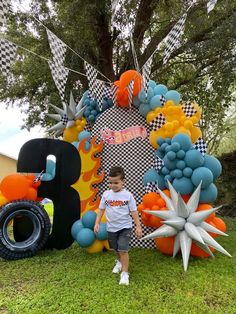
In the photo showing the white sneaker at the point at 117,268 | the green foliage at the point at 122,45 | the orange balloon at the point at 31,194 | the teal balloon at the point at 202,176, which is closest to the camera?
the white sneaker at the point at 117,268

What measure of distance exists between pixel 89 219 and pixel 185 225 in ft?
4.51

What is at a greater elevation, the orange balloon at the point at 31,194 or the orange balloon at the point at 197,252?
the orange balloon at the point at 31,194

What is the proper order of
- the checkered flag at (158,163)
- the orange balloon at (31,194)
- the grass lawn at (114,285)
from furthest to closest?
the orange balloon at (31,194), the checkered flag at (158,163), the grass lawn at (114,285)

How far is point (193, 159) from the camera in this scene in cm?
453

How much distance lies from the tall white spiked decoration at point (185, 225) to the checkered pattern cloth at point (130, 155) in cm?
76

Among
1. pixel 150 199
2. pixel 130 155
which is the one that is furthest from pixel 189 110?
pixel 150 199

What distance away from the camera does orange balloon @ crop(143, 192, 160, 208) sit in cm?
465

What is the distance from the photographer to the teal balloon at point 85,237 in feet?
15.9

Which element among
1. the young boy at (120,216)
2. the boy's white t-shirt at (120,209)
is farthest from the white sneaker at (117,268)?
the boy's white t-shirt at (120,209)

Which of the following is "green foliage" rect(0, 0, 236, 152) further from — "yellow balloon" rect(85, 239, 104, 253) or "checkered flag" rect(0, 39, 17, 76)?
"yellow balloon" rect(85, 239, 104, 253)

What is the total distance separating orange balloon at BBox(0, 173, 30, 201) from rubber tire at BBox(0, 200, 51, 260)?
142 mm

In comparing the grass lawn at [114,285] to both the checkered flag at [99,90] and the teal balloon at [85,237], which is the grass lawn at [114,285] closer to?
the teal balloon at [85,237]

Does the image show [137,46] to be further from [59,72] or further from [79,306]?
[79,306]

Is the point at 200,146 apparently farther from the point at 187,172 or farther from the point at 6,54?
the point at 6,54
